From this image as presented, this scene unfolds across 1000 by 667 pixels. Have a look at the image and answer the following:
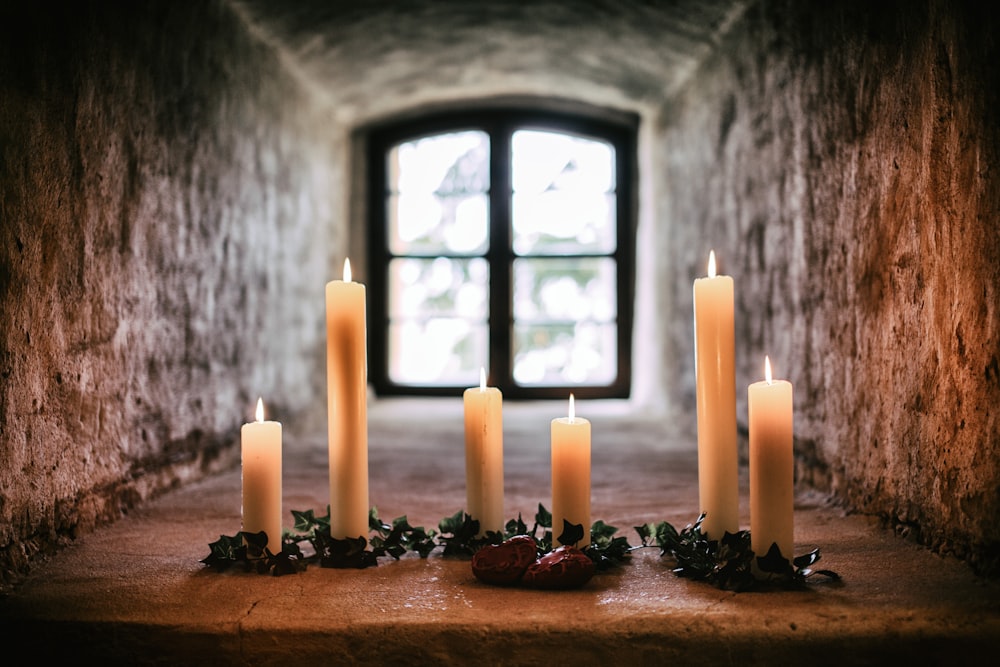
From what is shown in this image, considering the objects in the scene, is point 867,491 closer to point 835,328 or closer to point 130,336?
point 835,328

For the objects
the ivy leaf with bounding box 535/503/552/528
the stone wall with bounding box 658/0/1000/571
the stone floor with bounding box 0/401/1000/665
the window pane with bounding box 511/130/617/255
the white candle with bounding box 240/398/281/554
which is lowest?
the stone floor with bounding box 0/401/1000/665

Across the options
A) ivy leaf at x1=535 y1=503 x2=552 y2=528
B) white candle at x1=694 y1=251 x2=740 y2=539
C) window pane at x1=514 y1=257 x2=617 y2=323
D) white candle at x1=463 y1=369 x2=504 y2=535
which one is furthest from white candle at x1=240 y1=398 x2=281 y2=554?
Result: window pane at x1=514 y1=257 x2=617 y2=323

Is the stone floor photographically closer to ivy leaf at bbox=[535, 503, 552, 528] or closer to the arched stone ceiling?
ivy leaf at bbox=[535, 503, 552, 528]

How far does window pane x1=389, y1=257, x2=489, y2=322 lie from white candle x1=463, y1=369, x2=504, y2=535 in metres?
2.42

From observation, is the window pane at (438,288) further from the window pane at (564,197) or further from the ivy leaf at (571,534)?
the ivy leaf at (571,534)

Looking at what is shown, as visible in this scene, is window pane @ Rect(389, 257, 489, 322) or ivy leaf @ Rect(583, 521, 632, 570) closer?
ivy leaf @ Rect(583, 521, 632, 570)

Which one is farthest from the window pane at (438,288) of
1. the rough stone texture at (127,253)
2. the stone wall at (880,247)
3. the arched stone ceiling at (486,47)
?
the stone wall at (880,247)

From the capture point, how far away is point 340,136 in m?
3.54

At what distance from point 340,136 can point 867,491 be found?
9.07 ft

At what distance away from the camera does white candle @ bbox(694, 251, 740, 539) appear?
1.24 metres

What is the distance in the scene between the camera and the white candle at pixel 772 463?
1119 millimetres

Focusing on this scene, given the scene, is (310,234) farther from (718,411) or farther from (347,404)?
(718,411)

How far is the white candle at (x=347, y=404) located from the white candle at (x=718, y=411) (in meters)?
0.54

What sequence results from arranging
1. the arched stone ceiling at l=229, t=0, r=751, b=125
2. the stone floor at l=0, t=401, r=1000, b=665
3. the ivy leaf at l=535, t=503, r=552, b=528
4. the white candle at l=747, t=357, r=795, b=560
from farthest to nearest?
1. the arched stone ceiling at l=229, t=0, r=751, b=125
2. the ivy leaf at l=535, t=503, r=552, b=528
3. the white candle at l=747, t=357, r=795, b=560
4. the stone floor at l=0, t=401, r=1000, b=665
